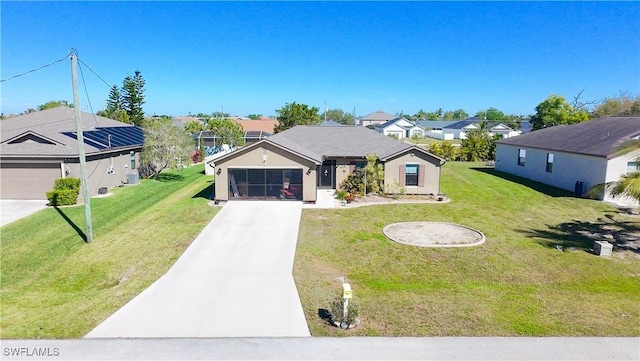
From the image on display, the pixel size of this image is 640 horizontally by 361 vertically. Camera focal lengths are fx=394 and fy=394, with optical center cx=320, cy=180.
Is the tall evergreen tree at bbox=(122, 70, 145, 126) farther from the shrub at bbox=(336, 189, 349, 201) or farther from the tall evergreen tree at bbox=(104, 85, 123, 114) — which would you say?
the shrub at bbox=(336, 189, 349, 201)

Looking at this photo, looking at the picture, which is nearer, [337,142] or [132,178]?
[337,142]

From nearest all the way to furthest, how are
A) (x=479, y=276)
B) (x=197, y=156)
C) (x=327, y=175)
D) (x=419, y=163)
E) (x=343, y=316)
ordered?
(x=343, y=316), (x=479, y=276), (x=419, y=163), (x=327, y=175), (x=197, y=156)

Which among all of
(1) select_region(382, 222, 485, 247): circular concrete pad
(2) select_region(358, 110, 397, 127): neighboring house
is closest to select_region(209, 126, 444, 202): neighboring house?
(1) select_region(382, 222, 485, 247): circular concrete pad

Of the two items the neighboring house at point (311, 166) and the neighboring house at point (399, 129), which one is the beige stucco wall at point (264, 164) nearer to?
the neighboring house at point (311, 166)

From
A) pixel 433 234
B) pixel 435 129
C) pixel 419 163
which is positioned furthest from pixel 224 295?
pixel 435 129

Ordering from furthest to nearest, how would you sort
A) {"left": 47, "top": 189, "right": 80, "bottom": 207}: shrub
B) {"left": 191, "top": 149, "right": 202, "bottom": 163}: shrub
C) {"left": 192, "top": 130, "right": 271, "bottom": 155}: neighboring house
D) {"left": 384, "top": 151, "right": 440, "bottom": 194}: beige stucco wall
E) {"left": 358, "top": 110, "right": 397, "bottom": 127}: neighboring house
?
{"left": 358, "top": 110, "right": 397, "bottom": 127}: neighboring house
{"left": 192, "top": 130, "right": 271, "bottom": 155}: neighboring house
{"left": 191, "top": 149, "right": 202, "bottom": 163}: shrub
{"left": 384, "top": 151, "right": 440, "bottom": 194}: beige stucco wall
{"left": 47, "top": 189, "right": 80, "bottom": 207}: shrub

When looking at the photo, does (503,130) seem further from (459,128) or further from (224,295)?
(224,295)

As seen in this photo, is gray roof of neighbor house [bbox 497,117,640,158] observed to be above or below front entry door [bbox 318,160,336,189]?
above
